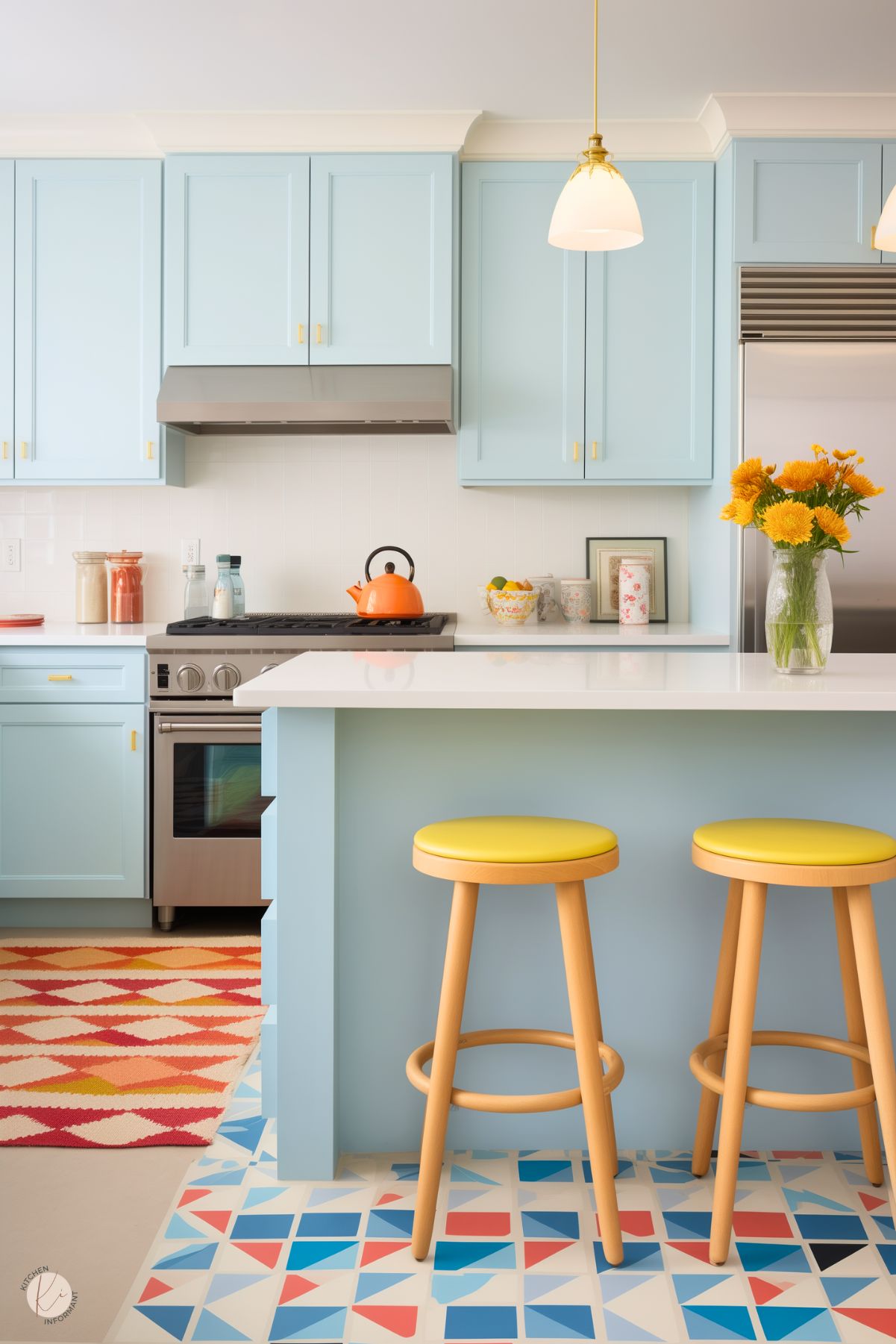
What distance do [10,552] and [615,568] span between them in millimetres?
2225

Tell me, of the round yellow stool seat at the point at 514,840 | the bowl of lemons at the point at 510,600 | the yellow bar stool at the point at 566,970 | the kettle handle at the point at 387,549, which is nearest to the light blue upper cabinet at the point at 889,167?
the bowl of lemons at the point at 510,600

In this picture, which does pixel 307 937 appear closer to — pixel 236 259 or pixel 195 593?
pixel 195 593

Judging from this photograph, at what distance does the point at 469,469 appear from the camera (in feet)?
12.8

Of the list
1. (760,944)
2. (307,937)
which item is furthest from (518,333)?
(760,944)

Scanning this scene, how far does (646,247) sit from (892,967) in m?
2.57

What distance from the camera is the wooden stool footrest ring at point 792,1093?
6.13 ft

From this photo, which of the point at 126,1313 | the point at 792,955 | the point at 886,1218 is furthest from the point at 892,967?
the point at 126,1313

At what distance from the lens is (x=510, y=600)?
157 inches

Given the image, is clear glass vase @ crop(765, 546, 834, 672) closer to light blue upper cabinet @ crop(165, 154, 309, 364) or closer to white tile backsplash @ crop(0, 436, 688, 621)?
white tile backsplash @ crop(0, 436, 688, 621)

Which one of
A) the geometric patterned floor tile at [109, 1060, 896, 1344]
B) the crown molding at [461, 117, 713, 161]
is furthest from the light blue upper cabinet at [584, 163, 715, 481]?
the geometric patterned floor tile at [109, 1060, 896, 1344]

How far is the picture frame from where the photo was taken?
4203mm

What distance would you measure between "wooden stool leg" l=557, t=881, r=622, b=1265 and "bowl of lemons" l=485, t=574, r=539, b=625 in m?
2.19

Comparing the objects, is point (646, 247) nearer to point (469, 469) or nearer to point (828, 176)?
point (828, 176)

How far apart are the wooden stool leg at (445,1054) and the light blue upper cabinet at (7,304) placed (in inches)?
108
